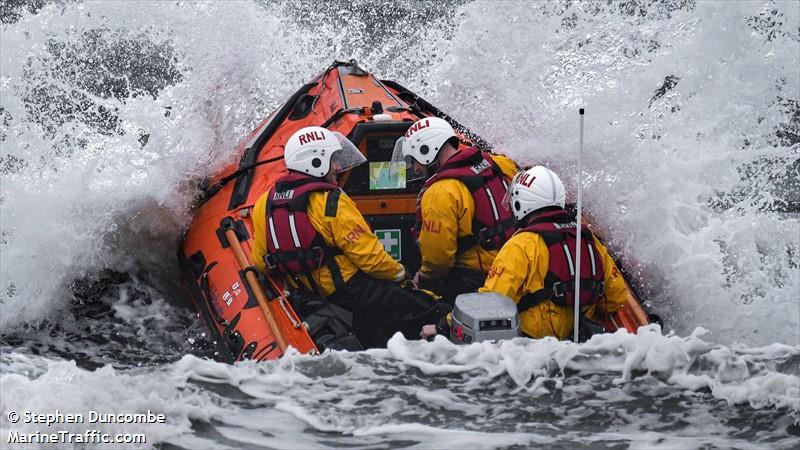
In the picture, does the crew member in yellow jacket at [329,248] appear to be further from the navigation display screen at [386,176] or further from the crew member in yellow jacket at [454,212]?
the navigation display screen at [386,176]

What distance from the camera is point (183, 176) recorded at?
7766 millimetres

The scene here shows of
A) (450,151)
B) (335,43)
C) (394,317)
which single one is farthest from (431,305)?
(335,43)

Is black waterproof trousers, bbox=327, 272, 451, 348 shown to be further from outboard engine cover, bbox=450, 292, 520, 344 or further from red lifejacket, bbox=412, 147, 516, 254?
outboard engine cover, bbox=450, 292, 520, 344

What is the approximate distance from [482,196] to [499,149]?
210cm

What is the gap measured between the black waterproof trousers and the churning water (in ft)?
1.38

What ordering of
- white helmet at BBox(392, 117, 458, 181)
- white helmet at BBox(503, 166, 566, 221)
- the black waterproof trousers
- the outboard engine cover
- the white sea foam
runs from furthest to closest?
white helmet at BBox(392, 117, 458, 181), the black waterproof trousers, white helmet at BBox(503, 166, 566, 221), the outboard engine cover, the white sea foam

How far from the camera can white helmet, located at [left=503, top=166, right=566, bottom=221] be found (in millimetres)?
5555

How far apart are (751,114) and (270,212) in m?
3.78

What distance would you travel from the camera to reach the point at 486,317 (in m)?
5.15

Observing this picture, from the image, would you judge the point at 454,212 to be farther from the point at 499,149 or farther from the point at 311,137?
the point at 499,149

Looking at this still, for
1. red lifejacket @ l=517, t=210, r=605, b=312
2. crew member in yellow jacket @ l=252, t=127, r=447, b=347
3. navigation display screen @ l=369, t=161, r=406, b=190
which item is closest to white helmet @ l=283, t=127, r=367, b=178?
crew member in yellow jacket @ l=252, t=127, r=447, b=347

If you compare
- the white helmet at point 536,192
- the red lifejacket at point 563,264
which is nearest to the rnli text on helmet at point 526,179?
the white helmet at point 536,192

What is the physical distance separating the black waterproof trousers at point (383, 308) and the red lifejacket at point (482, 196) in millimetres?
381

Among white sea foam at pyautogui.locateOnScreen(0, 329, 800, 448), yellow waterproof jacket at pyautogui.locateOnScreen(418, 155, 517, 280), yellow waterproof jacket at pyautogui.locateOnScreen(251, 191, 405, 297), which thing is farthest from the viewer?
yellow waterproof jacket at pyautogui.locateOnScreen(418, 155, 517, 280)
